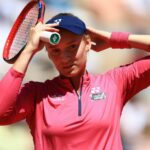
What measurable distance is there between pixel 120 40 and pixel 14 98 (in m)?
0.36

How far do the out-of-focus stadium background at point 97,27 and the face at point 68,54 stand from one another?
919mm

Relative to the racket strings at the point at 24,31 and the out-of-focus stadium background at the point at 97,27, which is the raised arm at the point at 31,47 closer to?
the racket strings at the point at 24,31

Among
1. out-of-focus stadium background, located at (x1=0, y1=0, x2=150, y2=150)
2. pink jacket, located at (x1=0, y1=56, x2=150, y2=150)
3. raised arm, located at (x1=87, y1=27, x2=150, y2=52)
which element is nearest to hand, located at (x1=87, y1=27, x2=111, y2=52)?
raised arm, located at (x1=87, y1=27, x2=150, y2=52)

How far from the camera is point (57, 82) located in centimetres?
166

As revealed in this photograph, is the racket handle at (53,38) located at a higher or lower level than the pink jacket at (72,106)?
higher

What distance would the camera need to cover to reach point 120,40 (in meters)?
1.73

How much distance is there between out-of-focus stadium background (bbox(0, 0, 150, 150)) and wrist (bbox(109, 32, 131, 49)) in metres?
0.80

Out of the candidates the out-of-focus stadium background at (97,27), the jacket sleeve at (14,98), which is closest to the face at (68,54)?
the jacket sleeve at (14,98)

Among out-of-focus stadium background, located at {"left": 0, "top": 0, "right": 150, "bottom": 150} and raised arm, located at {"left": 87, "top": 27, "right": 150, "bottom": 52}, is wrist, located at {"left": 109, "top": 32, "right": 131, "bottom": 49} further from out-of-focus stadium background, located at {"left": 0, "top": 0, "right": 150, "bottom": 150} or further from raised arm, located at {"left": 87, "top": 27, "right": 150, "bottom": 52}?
out-of-focus stadium background, located at {"left": 0, "top": 0, "right": 150, "bottom": 150}

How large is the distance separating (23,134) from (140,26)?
69 cm

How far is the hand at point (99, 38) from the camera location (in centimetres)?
173

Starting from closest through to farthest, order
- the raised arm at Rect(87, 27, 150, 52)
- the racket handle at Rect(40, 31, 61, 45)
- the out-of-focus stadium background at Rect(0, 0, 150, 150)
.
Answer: the racket handle at Rect(40, 31, 61, 45), the raised arm at Rect(87, 27, 150, 52), the out-of-focus stadium background at Rect(0, 0, 150, 150)

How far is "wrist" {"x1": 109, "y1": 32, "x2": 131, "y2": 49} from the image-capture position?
67.9 inches

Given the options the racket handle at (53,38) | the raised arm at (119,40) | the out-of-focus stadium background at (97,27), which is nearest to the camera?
the racket handle at (53,38)
